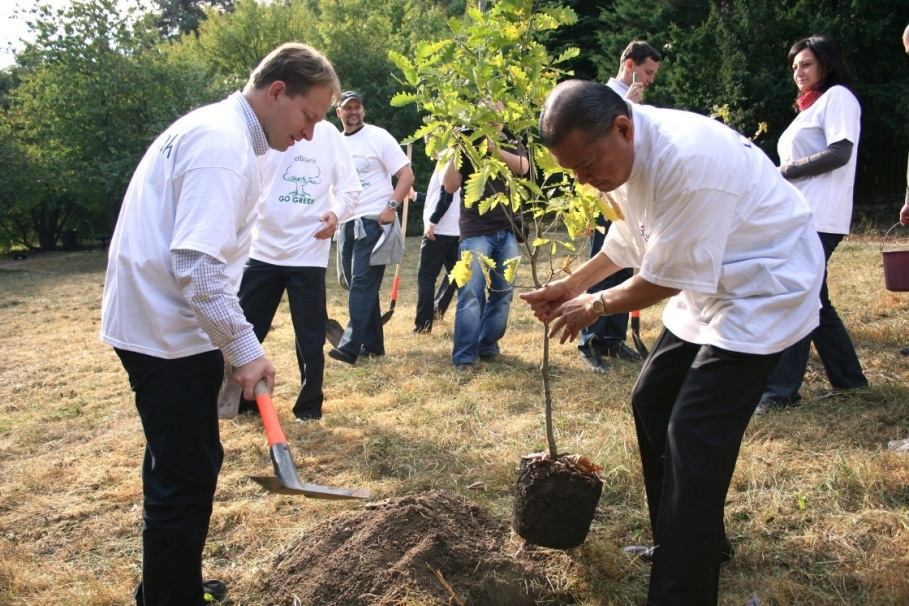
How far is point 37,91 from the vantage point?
2111 centimetres

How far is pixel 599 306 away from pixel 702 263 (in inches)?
18.3

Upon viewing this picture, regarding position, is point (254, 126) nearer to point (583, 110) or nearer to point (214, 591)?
point (583, 110)

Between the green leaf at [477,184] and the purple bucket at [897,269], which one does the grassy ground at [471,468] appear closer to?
the purple bucket at [897,269]

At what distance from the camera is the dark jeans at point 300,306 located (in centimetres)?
495

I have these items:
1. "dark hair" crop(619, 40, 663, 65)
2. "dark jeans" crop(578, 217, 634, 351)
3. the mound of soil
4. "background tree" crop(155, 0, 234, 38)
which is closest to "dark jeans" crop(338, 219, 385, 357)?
"dark jeans" crop(578, 217, 634, 351)

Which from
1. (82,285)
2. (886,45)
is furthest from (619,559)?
(886,45)

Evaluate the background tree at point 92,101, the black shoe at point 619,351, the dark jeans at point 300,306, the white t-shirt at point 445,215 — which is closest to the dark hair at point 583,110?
the dark jeans at point 300,306

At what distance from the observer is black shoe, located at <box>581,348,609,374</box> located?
5830 millimetres

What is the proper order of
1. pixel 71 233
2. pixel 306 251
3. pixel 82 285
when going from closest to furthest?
pixel 306 251, pixel 82 285, pixel 71 233

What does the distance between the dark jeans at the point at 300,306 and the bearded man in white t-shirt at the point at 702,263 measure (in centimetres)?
294

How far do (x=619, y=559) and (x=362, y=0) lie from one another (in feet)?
99.9

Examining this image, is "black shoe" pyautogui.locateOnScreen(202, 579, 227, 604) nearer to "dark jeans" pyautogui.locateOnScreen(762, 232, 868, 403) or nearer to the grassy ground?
the grassy ground

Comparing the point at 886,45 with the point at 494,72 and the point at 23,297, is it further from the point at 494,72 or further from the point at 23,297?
the point at 23,297

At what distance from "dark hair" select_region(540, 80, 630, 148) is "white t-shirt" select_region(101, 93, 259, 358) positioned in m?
0.93
